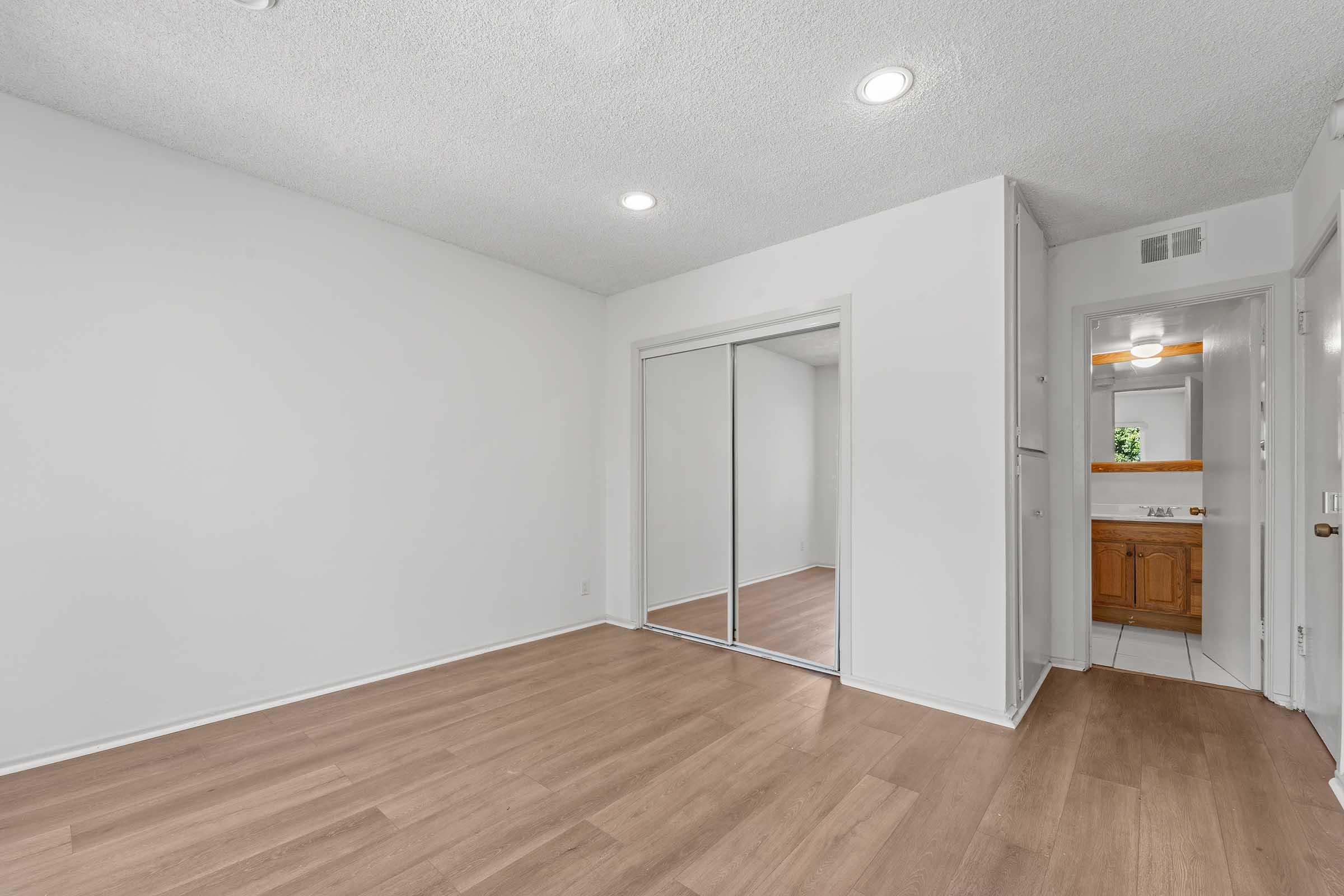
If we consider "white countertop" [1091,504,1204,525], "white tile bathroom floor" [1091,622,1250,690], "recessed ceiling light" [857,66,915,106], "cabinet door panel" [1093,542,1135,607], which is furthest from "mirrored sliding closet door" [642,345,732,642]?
"white countertop" [1091,504,1204,525]

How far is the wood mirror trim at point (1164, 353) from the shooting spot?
5184mm

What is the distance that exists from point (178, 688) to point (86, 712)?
300 mm

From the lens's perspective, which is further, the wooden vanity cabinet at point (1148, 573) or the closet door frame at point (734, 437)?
the wooden vanity cabinet at point (1148, 573)

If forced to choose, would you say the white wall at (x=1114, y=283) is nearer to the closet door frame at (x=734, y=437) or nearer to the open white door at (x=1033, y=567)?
the open white door at (x=1033, y=567)

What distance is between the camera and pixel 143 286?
267cm

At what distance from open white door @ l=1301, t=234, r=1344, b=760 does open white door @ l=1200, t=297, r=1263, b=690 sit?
0.97 feet

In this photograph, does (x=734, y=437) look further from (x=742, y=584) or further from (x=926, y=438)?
(x=926, y=438)

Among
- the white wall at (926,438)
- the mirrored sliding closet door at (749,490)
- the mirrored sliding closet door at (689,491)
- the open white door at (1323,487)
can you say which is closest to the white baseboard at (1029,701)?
the white wall at (926,438)

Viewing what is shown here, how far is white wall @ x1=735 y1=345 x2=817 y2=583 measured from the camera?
3.89 meters

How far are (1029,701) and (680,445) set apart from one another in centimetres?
261

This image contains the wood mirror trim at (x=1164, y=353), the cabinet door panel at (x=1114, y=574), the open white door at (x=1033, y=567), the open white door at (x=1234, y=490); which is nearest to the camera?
the open white door at (x=1033, y=567)

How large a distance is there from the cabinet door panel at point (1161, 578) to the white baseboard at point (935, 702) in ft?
9.13

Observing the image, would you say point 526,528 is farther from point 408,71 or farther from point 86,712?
point 408,71

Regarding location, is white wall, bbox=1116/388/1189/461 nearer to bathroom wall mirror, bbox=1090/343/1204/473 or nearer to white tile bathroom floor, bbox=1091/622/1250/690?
bathroom wall mirror, bbox=1090/343/1204/473
